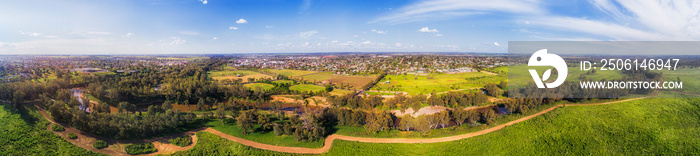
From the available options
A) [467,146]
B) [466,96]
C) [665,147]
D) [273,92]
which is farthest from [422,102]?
[273,92]

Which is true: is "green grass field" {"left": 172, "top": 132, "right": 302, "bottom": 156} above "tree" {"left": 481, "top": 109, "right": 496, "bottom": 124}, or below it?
below

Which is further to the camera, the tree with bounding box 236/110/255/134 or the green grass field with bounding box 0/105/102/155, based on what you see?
the tree with bounding box 236/110/255/134

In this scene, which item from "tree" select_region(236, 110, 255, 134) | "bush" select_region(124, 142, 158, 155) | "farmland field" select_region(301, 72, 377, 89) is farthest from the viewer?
"farmland field" select_region(301, 72, 377, 89)

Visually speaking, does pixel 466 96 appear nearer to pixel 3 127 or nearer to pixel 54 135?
pixel 54 135

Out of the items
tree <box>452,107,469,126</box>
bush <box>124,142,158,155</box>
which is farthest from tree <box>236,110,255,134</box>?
tree <box>452,107,469,126</box>

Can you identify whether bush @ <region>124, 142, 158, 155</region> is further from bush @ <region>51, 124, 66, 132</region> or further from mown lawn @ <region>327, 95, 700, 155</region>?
mown lawn @ <region>327, 95, 700, 155</region>

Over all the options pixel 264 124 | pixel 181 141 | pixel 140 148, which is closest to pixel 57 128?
pixel 140 148

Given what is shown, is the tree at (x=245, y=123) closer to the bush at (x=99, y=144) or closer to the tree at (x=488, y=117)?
the bush at (x=99, y=144)
